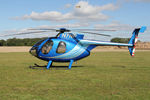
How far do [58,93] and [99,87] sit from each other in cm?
219

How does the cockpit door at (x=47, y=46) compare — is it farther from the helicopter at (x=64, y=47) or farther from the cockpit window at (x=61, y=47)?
the cockpit window at (x=61, y=47)

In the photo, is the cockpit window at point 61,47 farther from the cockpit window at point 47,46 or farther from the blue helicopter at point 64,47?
Result: the cockpit window at point 47,46

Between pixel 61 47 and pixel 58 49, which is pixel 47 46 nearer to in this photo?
pixel 58 49

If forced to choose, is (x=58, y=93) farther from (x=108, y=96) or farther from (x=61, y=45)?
(x=61, y=45)

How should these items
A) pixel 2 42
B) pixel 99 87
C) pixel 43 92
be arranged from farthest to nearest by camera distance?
pixel 2 42 → pixel 99 87 → pixel 43 92

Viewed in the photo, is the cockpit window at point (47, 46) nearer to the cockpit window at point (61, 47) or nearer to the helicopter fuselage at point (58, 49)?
the helicopter fuselage at point (58, 49)

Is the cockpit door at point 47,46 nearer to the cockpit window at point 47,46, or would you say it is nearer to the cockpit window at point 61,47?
the cockpit window at point 47,46

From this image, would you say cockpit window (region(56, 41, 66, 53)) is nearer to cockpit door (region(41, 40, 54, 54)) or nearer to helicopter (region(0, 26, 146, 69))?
helicopter (region(0, 26, 146, 69))

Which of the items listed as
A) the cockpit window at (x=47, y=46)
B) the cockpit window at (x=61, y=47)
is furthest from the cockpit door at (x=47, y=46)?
the cockpit window at (x=61, y=47)

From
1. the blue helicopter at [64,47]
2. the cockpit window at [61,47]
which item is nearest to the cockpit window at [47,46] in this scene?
the blue helicopter at [64,47]

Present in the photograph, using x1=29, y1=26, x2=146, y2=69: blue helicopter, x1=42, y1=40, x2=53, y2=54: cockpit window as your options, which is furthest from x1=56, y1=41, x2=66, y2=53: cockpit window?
x1=42, y1=40, x2=53, y2=54: cockpit window

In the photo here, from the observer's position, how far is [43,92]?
26.7ft

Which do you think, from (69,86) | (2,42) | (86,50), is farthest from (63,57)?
(2,42)

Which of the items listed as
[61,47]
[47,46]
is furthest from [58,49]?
[47,46]
